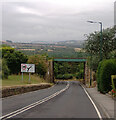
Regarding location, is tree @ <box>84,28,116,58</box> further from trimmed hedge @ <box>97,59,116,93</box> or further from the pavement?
the pavement

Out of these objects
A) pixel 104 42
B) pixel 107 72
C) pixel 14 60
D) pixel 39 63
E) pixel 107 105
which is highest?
pixel 104 42

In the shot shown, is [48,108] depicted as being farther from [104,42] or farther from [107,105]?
[104,42]

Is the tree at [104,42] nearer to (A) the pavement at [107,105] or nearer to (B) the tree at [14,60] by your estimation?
(A) the pavement at [107,105]

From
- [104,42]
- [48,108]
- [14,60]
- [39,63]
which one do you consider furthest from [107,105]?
[39,63]

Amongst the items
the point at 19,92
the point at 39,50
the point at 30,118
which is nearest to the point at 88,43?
the point at 19,92

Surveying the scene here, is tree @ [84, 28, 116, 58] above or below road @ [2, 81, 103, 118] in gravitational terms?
above

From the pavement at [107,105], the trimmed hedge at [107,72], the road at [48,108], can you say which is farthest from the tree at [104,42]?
the road at [48,108]

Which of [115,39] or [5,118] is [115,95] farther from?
[115,39]

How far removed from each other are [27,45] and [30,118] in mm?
99802

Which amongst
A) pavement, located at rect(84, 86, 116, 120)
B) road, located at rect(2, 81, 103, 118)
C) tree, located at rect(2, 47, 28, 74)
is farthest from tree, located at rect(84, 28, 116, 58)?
tree, located at rect(2, 47, 28, 74)

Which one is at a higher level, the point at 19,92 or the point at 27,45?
the point at 27,45

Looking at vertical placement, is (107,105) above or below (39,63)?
below

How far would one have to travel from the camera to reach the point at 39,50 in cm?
10912

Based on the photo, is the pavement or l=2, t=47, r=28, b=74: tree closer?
the pavement
